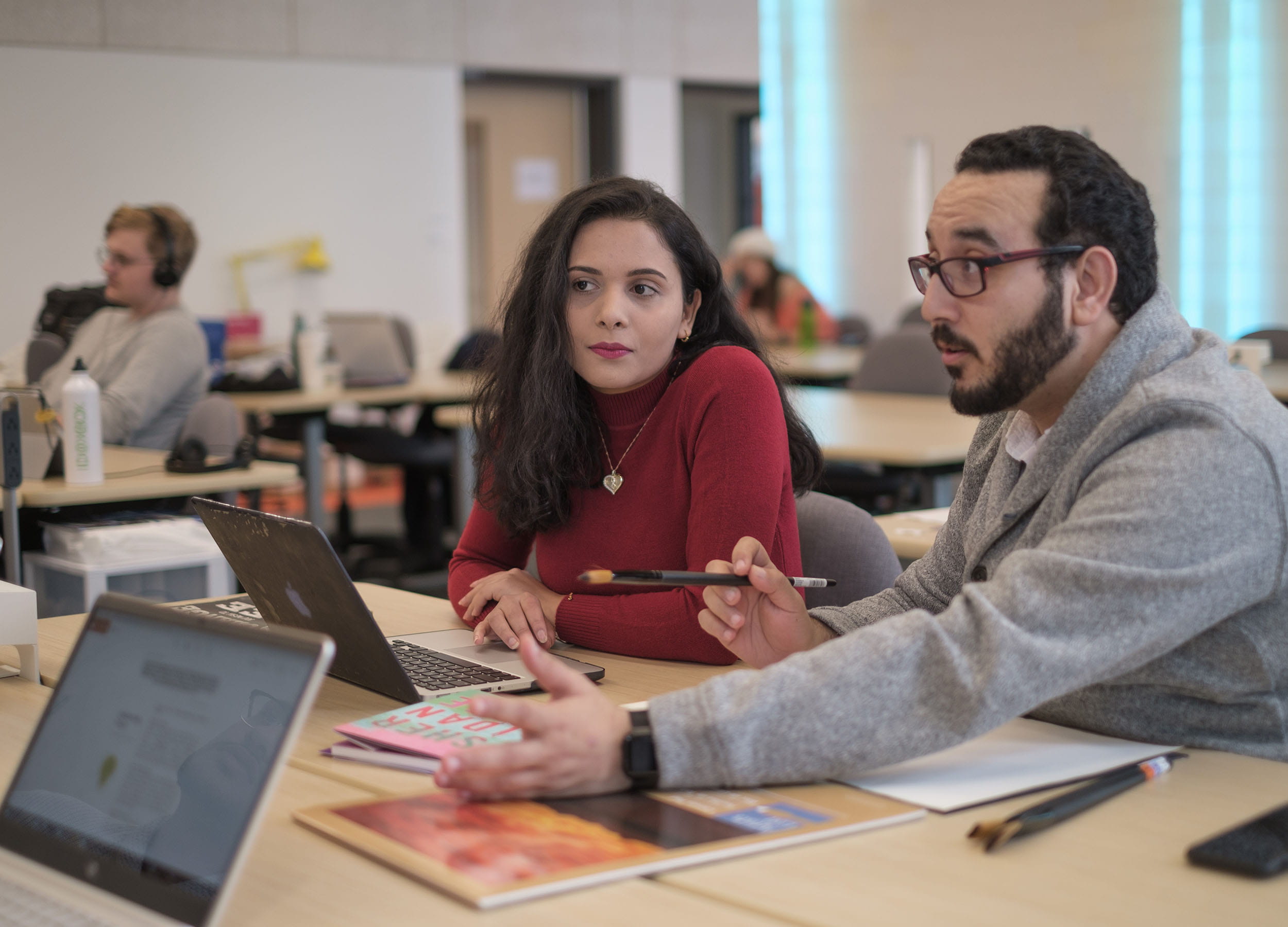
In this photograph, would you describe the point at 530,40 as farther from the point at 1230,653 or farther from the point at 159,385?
the point at 1230,653

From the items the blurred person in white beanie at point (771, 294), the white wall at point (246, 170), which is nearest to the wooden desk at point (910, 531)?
the white wall at point (246, 170)

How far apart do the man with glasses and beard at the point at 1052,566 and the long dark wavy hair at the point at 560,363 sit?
0.49 meters

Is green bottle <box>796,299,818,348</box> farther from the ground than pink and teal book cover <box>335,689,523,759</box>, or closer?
farther from the ground

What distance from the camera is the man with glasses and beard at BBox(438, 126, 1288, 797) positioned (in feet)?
3.52

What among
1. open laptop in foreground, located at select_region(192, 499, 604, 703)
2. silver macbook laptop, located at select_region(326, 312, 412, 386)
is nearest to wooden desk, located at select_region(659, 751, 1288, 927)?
open laptop in foreground, located at select_region(192, 499, 604, 703)

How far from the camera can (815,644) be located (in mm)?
1469

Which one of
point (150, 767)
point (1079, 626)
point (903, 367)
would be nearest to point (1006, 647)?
point (1079, 626)

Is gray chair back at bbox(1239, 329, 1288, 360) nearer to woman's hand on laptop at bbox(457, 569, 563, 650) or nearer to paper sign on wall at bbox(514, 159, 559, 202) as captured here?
woman's hand on laptop at bbox(457, 569, 563, 650)

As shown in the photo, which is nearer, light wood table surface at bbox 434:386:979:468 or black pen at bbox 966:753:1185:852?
black pen at bbox 966:753:1185:852

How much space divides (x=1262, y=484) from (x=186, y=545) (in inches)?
95.4

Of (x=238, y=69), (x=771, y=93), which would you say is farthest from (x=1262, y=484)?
(x=771, y=93)

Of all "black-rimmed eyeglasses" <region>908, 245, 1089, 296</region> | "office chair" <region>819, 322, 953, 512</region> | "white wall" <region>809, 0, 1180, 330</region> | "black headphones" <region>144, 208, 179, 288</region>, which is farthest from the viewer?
"white wall" <region>809, 0, 1180, 330</region>

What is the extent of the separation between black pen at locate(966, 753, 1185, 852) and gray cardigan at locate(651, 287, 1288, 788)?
0.08 metres

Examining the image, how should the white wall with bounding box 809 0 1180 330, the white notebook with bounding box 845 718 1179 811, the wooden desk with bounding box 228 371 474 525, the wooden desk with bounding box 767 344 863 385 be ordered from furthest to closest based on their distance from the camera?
the white wall with bounding box 809 0 1180 330 < the wooden desk with bounding box 767 344 863 385 < the wooden desk with bounding box 228 371 474 525 < the white notebook with bounding box 845 718 1179 811
